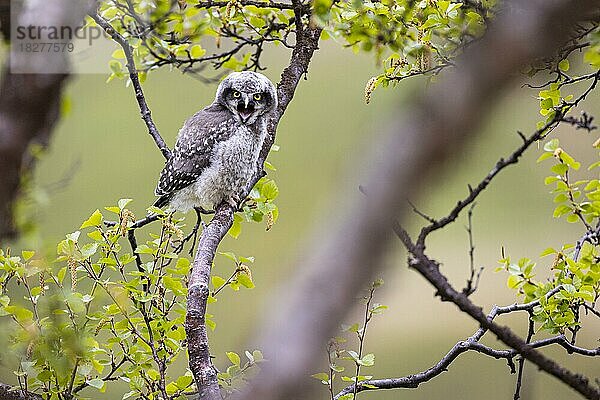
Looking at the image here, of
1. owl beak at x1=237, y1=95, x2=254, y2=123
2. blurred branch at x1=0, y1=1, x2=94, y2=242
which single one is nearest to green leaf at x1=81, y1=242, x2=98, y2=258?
owl beak at x1=237, y1=95, x2=254, y2=123

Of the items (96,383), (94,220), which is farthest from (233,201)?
(96,383)

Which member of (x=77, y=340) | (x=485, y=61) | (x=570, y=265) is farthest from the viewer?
(x=570, y=265)

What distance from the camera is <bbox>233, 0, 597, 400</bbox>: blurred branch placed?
13.6 inches

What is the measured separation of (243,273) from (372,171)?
2.93ft

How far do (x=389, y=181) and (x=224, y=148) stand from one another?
1266 mm

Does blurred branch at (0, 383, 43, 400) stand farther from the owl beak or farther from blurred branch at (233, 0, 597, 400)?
blurred branch at (233, 0, 597, 400)

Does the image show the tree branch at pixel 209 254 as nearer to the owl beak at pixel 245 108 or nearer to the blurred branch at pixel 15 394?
the owl beak at pixel 245 108

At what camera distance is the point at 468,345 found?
1.19m

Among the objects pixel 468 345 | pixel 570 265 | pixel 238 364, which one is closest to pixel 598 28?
pixel 570 265

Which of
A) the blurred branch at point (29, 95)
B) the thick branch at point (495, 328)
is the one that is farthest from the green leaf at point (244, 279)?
the blurred branch at point (29, 95)

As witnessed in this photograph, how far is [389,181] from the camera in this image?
1.17ft

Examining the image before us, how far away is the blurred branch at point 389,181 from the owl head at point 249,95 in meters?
1.20

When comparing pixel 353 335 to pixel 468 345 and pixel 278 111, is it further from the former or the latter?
pixel 278 111

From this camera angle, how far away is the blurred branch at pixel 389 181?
35 centimetres
